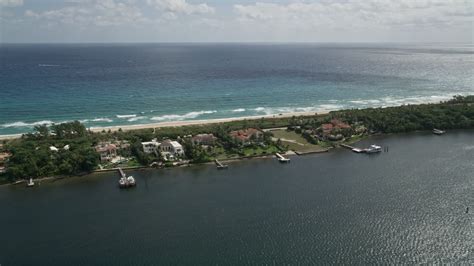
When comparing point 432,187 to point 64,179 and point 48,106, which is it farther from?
point 48,106

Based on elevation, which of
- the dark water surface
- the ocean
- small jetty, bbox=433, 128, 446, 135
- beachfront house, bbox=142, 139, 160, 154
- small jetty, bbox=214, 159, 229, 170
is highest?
the ocean

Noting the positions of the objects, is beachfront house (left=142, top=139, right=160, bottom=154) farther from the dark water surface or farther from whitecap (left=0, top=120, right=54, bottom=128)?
whitecap (left=0, top=120, right=54, bottom=128)

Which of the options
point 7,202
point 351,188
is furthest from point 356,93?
point 7,202

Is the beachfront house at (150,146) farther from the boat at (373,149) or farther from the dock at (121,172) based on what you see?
the boat at (373,149)

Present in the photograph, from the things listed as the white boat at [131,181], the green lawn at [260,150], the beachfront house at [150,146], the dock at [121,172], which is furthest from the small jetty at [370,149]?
the dock at [121,172]

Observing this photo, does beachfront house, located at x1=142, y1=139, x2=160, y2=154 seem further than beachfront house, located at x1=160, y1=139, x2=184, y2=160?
Yes

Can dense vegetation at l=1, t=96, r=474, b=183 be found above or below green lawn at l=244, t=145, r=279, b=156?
above

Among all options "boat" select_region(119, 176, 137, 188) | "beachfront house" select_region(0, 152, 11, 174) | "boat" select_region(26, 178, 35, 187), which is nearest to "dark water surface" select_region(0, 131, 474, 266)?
"boat" select_region(26, 178, 35, 187)
